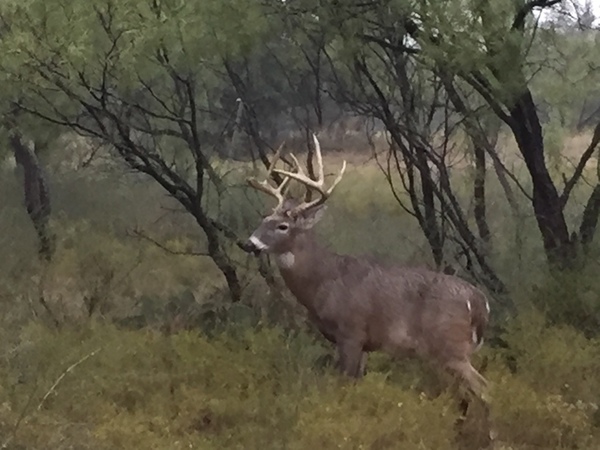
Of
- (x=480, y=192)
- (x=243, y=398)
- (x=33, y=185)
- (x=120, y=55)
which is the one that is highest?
(x=120, y=55)

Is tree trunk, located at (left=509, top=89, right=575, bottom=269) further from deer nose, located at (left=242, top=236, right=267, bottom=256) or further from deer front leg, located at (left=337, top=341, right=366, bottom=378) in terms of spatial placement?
deer nose, located at (left=242, top=236, right=267, bottom=256)

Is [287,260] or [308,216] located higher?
[308,216]

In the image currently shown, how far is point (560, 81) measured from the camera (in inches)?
333

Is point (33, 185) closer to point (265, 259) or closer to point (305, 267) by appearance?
point (265, 259)

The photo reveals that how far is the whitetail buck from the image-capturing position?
6363 mm

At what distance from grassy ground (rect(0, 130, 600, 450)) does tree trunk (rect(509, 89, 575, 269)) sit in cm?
28

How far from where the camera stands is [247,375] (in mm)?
6648

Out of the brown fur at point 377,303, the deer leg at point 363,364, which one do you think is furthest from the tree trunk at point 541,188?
the deer leg at point 363,364

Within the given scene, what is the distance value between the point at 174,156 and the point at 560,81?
15.1ft

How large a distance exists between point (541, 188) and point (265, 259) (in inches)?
109

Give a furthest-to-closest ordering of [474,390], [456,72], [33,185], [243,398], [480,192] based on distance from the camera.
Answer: [33,185], [480,192], [456,72], [243,398], [474,390]

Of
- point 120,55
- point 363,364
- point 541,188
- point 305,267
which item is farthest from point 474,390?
point 120,55

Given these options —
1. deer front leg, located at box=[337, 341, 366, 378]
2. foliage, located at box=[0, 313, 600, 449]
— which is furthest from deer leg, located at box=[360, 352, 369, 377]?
foliage, located at box=[0, 313, 600, 449]

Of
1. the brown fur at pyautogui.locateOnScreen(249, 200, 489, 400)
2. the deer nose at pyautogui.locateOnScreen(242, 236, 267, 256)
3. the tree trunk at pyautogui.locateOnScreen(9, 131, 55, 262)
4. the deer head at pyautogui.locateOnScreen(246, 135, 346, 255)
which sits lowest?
the tree trunk at pyautogui.locateOnScreen(9, 131, 55, 262)
